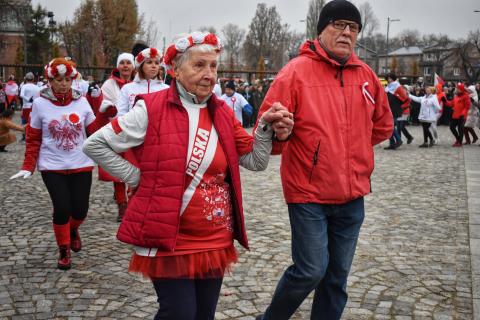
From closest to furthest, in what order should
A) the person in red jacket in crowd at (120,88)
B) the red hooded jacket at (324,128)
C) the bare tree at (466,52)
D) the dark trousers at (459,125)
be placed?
the red hooded jacket at (324,128) < the person in red jacket in crowd at (120,88) < the dark trousers at (459,125) < the bare tree at (466,52)

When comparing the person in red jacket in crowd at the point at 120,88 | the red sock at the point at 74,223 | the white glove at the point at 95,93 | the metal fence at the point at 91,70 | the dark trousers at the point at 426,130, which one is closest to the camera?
the red sock at the point at 74,223

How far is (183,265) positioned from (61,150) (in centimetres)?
289

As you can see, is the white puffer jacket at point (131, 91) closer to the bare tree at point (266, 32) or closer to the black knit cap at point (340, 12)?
the black knit cap at point (340, 12)

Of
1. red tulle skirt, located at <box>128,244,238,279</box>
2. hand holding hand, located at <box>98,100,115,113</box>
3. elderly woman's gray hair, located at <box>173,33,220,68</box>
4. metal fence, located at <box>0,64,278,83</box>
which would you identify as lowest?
red tulle skirt, located at <box>128,244,238,279</box>

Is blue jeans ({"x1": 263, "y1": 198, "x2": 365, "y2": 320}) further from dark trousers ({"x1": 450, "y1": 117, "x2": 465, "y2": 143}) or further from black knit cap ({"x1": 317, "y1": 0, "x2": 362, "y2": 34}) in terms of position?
dark trousers ({"x1": 450, "y1": 117, "x2": 465, "y2": 143})

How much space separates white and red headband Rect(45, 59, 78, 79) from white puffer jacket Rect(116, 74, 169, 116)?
1.06 metres

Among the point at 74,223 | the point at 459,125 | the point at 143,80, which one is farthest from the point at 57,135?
Result: the point at 459,125

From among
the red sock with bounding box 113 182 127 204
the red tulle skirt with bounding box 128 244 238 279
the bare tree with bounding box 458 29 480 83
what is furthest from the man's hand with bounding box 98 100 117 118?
the bare tree with bounding box 458 29 480 83

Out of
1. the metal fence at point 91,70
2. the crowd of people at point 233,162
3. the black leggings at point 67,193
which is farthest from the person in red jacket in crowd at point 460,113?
the crowd of people at point 233,162

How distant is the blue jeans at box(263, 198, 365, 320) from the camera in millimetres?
3154

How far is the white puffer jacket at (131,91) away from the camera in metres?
6.36

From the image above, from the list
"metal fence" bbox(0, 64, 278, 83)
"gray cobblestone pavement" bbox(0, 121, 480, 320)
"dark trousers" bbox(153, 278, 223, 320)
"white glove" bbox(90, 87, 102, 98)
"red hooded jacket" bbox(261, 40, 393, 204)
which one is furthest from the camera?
"metal fence" bbox(0, 64, 278, 83)

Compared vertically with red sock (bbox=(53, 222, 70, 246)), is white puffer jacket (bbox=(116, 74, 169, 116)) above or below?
above

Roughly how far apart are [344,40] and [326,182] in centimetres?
83
